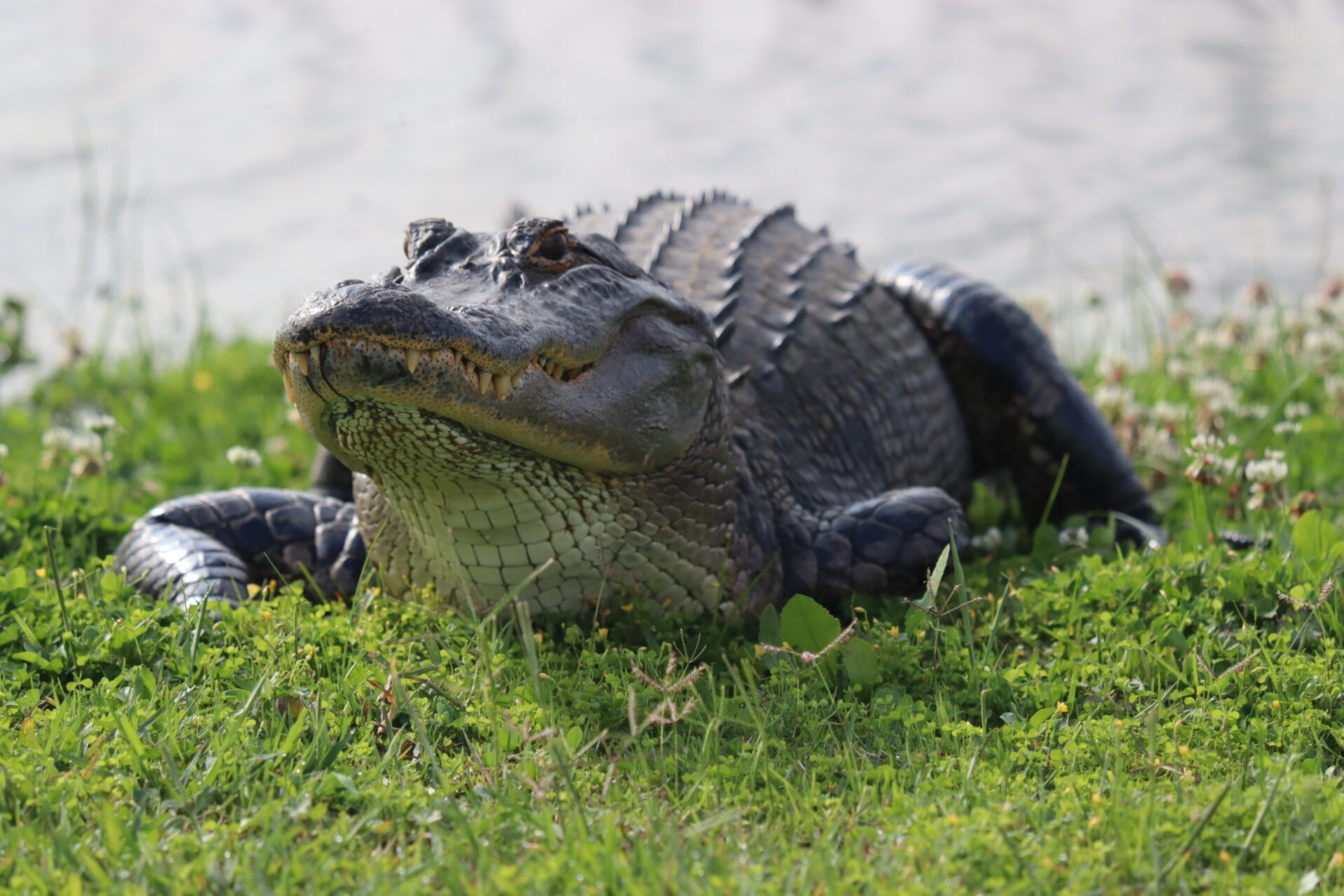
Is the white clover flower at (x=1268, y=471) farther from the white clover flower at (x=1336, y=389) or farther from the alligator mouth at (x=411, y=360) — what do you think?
the alligator mouth at (x=411, y=360)

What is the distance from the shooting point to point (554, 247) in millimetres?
2824

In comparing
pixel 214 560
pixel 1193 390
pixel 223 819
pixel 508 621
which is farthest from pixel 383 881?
pixel 1193 390

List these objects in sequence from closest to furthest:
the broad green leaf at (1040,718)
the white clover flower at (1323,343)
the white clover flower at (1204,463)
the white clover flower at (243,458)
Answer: the broad green leaf at (1040,718) → the white clover flower at (1204,463) → the white clover flower at (243,458) → the white clover flower at (1323,343)

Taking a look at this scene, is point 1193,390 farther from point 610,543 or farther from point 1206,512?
point 610,543

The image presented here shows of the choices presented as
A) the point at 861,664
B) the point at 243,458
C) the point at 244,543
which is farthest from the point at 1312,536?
the point at 243,458

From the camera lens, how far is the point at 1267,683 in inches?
102

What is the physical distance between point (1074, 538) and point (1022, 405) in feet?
2.28

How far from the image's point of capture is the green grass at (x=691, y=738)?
188 centimetres

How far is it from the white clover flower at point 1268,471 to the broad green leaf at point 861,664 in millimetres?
1714

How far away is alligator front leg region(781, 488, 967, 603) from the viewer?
3285 mm

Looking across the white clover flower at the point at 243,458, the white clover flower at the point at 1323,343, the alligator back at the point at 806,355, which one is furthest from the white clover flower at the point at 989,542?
the white clover flower at the point at 1323,343

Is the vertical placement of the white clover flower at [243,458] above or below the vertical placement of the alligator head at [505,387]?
below

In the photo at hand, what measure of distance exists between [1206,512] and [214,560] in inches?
114

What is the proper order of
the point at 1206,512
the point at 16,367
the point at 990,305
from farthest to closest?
the point at 16,367 < the point at 990,305 < the point at 1206,512
